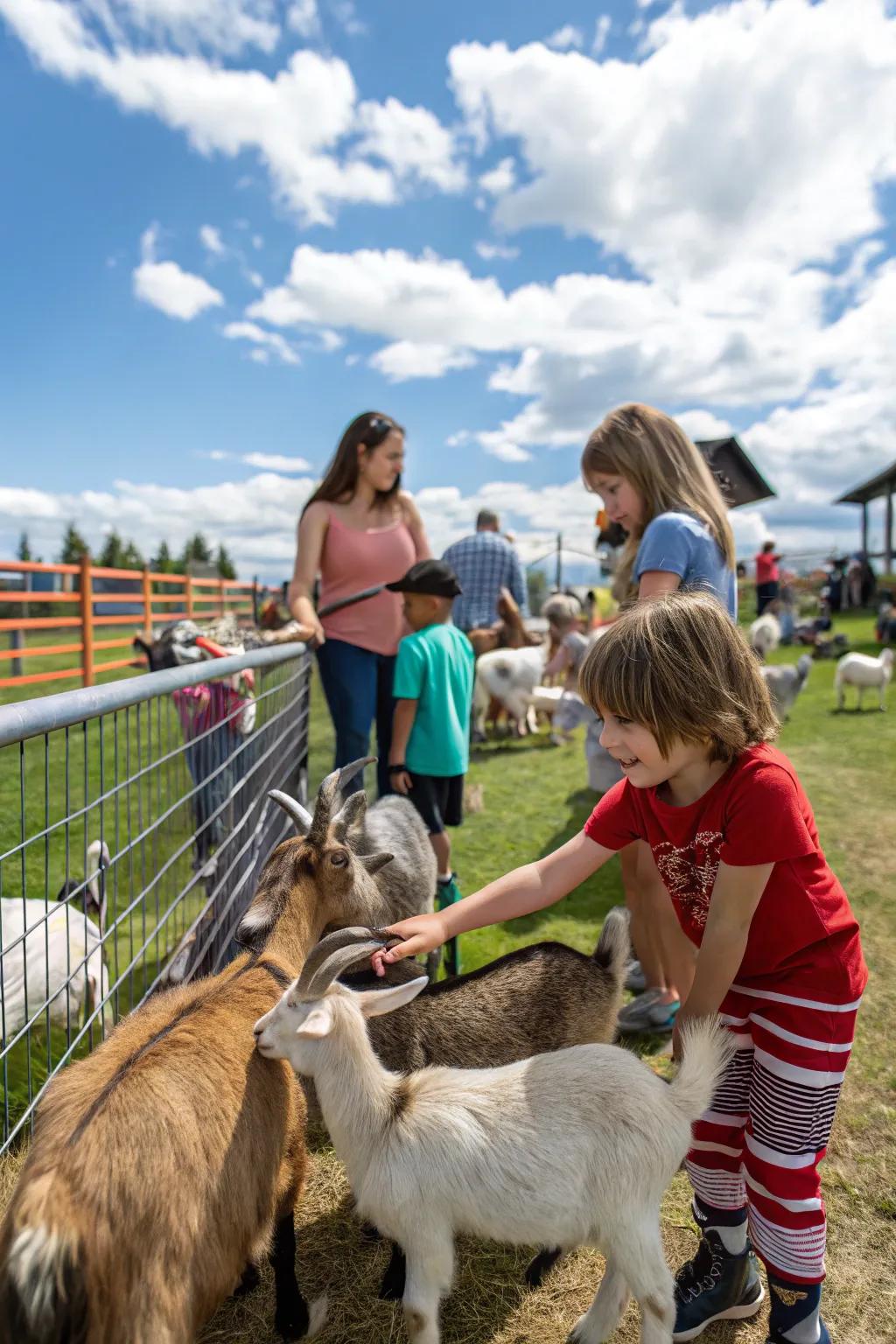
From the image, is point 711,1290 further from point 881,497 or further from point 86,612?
point 881,497

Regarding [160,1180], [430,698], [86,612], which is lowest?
[160,1180]

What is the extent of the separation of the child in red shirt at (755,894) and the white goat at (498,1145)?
183mm

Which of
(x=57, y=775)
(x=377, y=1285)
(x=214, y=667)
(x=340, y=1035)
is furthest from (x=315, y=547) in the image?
(x=57, y=775)

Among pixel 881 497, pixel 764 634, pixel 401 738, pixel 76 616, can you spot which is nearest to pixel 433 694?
pixel 401 738

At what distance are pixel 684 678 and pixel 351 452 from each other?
2611mm

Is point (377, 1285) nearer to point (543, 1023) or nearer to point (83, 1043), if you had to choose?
point (543, 1023)

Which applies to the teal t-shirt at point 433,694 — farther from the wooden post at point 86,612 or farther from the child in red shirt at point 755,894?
the wooden post at point 86,612

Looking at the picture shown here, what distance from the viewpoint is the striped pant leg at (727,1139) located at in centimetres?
205

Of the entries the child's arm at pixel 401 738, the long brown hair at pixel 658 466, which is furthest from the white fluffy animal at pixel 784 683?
the long brown hair at pixel 658 466

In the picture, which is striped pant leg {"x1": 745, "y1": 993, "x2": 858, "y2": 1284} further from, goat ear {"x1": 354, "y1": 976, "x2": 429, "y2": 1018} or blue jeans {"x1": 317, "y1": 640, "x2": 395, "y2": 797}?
blue jeans {"x1": 317, "y1": 640, "x2": 395, "y2": 797}

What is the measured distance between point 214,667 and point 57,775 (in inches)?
203

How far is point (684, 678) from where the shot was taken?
6.01ft

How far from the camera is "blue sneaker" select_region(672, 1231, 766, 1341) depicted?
2.00 m

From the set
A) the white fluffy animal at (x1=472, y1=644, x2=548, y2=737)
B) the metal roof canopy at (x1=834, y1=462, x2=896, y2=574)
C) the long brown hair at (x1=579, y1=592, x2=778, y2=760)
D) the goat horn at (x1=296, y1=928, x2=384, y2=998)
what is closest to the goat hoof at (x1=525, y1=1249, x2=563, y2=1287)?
the goat horn at (x1=296, y1=928, x2=384, y2=998)
